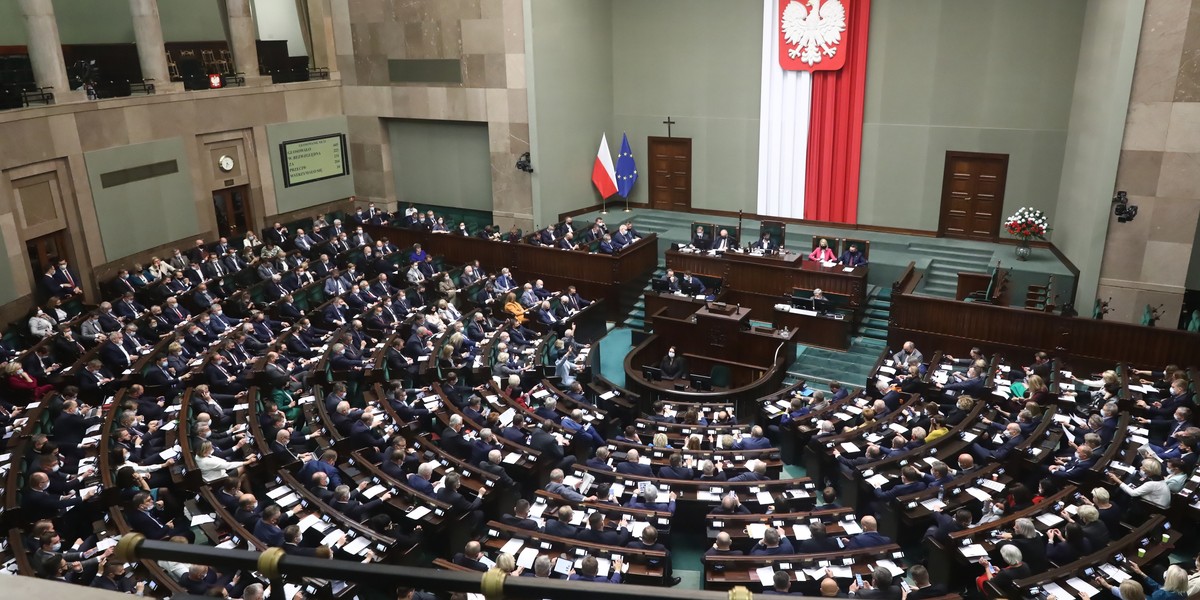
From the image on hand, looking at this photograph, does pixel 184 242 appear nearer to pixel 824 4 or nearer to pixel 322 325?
pixel 322 325

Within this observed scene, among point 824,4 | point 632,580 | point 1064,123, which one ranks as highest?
point 824,4

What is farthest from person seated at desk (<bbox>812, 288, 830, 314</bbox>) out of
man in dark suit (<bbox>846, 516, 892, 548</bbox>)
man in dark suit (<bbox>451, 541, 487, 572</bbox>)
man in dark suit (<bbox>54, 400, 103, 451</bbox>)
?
man in dark suit (<bbox>54, 400, 103, 451</bbox>)

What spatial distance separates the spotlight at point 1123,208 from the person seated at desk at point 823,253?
4985mm

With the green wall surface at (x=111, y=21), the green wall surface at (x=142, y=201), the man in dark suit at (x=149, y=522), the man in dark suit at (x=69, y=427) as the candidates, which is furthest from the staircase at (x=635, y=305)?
the green wall surface at (x=111, y=21)

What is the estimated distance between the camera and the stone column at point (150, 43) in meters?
18.1

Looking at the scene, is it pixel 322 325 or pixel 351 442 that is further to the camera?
pixel 322 325

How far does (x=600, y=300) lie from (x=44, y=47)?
12.0m

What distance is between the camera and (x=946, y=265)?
17938 mm

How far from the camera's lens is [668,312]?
1606 centimetres

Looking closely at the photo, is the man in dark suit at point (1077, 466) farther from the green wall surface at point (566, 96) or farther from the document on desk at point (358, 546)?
the green wall surface at point (566, 96)

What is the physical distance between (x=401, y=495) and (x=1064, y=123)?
52.5 feet

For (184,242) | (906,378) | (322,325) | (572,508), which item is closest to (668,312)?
(906,378)

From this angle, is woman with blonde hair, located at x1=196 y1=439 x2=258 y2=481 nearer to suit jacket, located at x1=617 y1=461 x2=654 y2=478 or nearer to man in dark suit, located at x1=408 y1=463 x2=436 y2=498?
man in dark suit, located at x1=408 y1=463 x2=436 y2=498

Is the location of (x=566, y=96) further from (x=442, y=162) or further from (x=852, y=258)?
(x=852, y=258)
